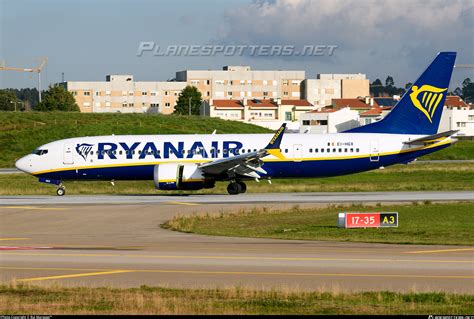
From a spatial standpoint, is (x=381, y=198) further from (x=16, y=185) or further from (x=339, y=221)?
(x=16, y=185)

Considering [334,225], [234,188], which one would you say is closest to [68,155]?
[234,188]

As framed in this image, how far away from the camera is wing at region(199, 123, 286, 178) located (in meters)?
52.0

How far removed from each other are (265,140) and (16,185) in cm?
2279

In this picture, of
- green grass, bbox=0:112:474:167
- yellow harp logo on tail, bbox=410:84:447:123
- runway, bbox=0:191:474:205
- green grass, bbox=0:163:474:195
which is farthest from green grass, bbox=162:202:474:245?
green grass, bbox=0:112:474:167

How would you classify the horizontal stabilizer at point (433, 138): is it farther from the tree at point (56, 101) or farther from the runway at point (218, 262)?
the tree at point (56, 101)

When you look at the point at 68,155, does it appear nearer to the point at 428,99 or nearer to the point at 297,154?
the point at 297,154

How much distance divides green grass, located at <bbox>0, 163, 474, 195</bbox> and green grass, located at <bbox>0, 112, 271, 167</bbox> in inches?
1064

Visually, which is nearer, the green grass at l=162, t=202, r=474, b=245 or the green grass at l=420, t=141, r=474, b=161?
the green grass at l=162, t=202, r=474, b=245

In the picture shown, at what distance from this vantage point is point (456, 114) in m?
157

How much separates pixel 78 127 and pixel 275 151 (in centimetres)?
5950

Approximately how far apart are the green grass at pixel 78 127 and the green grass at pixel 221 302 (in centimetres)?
7663

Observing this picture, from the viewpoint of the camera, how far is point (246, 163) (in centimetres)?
5322

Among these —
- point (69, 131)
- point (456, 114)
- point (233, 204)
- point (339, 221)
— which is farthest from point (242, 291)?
point (456, 114)

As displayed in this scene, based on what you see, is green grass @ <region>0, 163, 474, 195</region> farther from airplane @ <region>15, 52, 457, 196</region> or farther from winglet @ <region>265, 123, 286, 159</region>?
winglet @ <region>265, 123, 286, 159</region>
